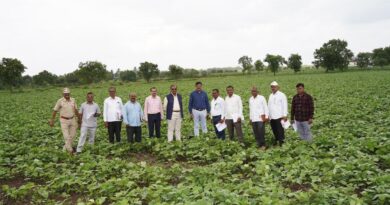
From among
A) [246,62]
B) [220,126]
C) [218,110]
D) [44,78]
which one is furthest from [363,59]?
[220,126]

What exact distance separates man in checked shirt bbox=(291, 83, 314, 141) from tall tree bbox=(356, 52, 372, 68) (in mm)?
Result: 118704

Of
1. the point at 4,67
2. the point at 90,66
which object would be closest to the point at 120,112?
the point at 4,67

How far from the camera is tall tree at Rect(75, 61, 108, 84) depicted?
81.7 metres

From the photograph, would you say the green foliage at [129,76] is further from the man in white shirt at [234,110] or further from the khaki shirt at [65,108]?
the man in white shirt at [234,110]

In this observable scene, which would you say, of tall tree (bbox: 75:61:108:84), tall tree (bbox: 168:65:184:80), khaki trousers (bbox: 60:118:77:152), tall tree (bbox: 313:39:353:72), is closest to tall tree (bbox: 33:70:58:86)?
tall tree (bbox: 75:61:108:84)

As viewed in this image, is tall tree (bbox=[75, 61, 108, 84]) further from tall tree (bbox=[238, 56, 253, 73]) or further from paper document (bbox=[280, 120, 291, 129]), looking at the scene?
paper document (bbox=[280, 120, 291, 129])

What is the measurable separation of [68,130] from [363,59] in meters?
133

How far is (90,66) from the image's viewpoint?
8275cm

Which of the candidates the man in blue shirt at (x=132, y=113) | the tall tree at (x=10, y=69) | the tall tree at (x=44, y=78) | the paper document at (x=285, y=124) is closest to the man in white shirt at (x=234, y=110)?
the paper document at (x=285, y=124)

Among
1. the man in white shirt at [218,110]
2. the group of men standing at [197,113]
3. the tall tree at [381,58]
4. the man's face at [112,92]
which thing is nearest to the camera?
the group of men standing at [197,113]

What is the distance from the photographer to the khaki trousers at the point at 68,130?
10062 mm

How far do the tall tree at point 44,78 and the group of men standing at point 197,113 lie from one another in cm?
8433

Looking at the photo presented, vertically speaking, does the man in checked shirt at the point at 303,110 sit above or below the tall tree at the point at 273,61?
below

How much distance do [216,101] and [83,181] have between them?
5120 mm
